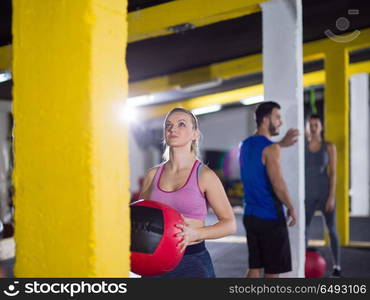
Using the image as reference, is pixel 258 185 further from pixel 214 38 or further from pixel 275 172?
pixel 214 38

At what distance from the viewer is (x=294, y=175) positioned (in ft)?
12.9

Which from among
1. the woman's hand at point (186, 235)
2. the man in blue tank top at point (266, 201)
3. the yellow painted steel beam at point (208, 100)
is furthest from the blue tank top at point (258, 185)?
the yellow painted steel beam at point (208, 100)

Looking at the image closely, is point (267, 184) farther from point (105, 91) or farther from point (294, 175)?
point (105, 91)

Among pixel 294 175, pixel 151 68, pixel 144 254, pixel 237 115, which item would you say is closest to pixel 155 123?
pixel 237 115

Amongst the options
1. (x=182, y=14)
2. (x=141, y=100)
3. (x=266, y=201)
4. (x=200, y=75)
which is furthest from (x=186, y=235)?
(x=141, y=100)

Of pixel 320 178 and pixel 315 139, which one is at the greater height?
pixel 315 139

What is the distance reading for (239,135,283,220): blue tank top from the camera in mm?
3074

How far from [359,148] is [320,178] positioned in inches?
262

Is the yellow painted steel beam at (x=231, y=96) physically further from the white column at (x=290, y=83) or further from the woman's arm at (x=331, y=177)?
the white column at (x=290, y=83)

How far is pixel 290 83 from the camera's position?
399cm

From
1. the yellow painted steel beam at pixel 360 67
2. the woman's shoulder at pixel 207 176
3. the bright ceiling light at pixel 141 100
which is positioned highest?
the yellow painted steel beam at pixel 360 67

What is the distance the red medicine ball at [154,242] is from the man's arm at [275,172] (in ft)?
4.31

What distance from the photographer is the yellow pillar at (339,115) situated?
6.93 meters

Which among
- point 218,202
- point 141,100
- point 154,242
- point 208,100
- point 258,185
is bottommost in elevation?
point 154,242
